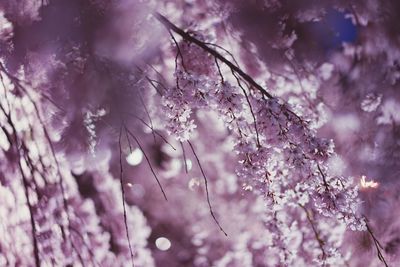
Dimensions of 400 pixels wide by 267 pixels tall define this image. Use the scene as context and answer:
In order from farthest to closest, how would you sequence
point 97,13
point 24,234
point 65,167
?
point 65,167 < point 24,234 < point 97,13

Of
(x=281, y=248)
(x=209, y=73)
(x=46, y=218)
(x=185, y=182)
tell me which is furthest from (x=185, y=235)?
(x=209, y=73)

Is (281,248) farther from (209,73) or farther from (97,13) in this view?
(97,13)

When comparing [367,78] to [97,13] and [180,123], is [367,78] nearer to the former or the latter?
[180,123]

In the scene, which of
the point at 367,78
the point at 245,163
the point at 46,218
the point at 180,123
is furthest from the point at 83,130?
the point at 367,78

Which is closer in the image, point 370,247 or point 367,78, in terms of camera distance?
point 367,78

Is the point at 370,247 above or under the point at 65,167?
under

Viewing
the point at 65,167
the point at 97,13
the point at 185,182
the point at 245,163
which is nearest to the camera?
the point at 245,163

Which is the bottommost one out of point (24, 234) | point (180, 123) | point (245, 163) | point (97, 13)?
point (245, 163)
